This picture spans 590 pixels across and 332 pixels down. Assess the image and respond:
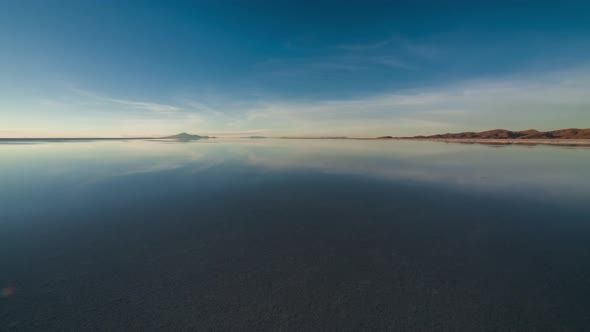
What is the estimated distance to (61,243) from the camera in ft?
19.7

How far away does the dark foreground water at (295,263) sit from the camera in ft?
11.9

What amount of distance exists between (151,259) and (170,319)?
2170 millimetres

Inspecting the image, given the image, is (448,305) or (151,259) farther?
(151,259)

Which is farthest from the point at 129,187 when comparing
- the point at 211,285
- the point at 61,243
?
the point at 211,285

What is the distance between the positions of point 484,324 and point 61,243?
9803 mm

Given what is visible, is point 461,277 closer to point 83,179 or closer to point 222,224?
point 222,224

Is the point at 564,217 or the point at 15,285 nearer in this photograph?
the point at 15,285

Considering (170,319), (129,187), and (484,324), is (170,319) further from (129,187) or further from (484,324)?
(129,187)

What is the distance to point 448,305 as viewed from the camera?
3818 millimetres

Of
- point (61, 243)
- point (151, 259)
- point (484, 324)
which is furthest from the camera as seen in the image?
point (61, 243)

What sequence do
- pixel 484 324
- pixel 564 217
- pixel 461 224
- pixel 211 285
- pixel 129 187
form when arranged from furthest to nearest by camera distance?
pixel 129 187, pixel 564 217, pixel 461 224, pixel 211 285, pixel 484 324

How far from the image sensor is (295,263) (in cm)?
505

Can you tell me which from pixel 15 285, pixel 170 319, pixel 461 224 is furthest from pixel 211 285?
pixel 461 224

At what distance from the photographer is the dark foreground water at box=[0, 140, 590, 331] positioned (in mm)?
3625
